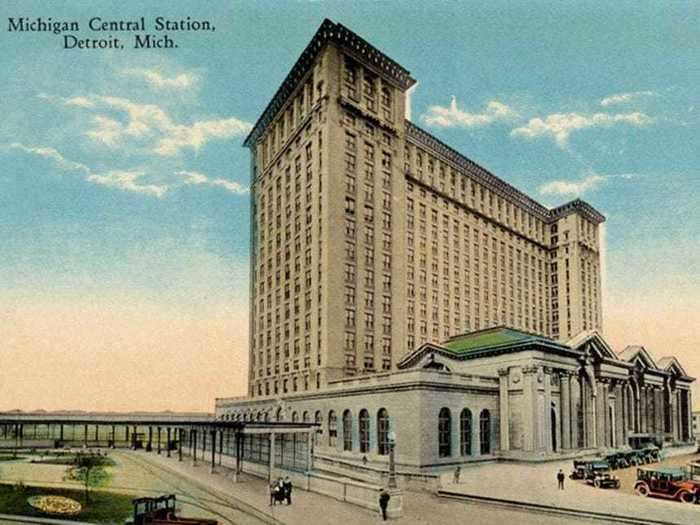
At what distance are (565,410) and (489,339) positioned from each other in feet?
26.5


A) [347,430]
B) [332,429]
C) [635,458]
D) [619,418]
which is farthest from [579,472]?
[619,418]

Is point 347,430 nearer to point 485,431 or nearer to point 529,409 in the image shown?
point 485,431

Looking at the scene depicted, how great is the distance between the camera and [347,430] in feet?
150

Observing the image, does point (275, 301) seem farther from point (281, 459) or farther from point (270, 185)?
point (281, 459)

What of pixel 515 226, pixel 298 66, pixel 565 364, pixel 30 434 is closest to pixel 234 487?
pixel 30 434

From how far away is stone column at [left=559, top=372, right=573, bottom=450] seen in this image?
46.9 metres

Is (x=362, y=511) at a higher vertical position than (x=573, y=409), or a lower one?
lower

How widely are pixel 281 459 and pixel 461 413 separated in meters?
12.3

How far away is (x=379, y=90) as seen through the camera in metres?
55.6

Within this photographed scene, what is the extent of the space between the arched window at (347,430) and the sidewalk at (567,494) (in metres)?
8.74

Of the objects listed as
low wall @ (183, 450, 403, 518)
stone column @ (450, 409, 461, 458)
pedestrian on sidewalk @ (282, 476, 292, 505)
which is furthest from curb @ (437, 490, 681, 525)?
stone column @ (450, 409, 461, 458)

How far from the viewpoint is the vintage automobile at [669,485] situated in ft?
95.3

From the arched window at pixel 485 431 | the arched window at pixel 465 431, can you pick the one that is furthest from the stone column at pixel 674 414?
the arched window at pixel 465 431

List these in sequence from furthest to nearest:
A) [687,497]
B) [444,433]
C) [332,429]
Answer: [332,429] < [444,433] < [687,497]
